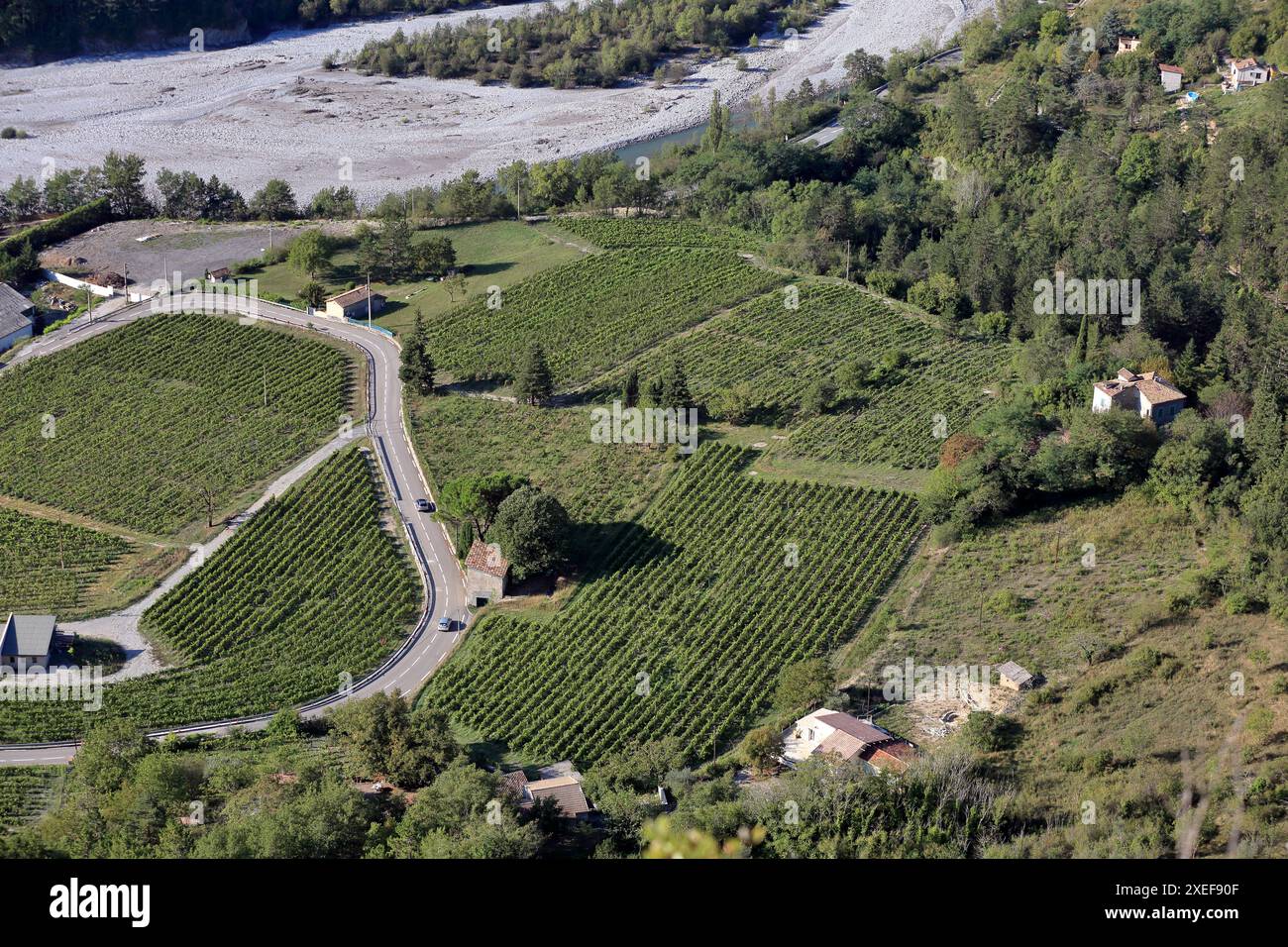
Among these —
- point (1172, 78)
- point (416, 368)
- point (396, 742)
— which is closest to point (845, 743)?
point (396, 742)

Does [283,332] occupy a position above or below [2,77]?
below

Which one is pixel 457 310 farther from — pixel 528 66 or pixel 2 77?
pixel 2 77

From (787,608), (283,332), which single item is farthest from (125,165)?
(787,608)

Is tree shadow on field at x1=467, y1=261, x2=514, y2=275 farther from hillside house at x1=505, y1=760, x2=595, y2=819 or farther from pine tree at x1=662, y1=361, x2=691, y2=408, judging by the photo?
hillside house at x1=505, y1=760, x2=595, y2=819

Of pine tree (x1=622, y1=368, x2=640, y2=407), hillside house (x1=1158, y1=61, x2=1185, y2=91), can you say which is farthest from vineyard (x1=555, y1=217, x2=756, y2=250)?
hillside house (x1=1158, y1=61, x2=1185, y2=91)

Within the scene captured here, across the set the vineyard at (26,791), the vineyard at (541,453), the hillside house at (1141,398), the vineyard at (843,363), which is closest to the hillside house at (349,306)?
the vineyard at (541,453)

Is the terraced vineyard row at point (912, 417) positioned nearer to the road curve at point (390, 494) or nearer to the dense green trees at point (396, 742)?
the road curve at point (390, 494)
